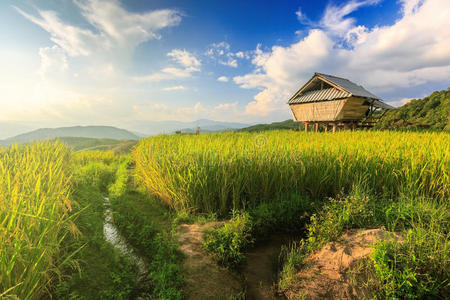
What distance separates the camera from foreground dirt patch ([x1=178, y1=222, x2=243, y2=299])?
2588 millimetres

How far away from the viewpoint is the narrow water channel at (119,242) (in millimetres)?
3461

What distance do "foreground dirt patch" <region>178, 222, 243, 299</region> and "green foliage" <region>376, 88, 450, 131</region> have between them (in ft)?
76.7

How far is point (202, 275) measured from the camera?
2.84 metres

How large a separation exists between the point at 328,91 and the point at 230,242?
16197mm

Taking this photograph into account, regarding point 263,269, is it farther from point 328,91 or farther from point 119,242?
point 328,91

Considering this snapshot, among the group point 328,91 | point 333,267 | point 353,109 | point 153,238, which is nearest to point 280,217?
point 333,267

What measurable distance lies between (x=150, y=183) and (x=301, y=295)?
15.1 ft

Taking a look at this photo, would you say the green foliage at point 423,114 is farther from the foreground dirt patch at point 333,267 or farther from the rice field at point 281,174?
the foreground dirt patch at point 333,267

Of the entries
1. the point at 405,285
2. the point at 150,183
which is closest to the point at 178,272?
the point at 405,285

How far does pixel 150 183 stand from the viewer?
5.68 meters

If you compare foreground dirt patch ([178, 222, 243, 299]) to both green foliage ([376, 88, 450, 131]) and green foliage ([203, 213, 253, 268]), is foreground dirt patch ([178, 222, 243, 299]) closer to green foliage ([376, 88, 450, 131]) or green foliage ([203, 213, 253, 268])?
green foliage ([203, 213, 253, 268])

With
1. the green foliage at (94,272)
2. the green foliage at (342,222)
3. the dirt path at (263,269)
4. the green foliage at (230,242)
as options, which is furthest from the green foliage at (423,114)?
the green foliage at (94,272)

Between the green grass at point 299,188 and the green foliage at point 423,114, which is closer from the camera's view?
the green grass at point 299,188

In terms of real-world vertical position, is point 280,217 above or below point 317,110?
below
